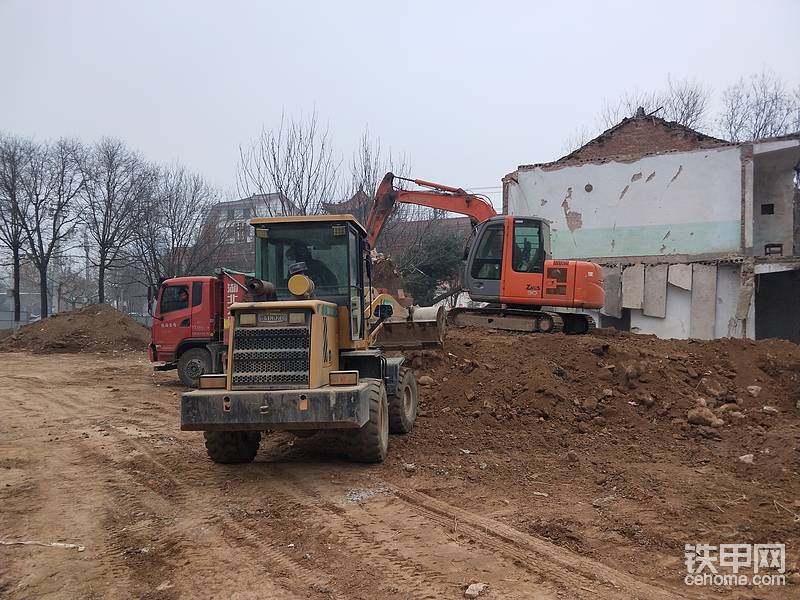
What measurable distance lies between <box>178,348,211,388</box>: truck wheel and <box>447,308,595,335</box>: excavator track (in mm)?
5804

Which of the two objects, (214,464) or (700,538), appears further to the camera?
(214,464)

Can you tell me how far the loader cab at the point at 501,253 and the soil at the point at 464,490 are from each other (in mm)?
2627

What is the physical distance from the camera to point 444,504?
5.94 m

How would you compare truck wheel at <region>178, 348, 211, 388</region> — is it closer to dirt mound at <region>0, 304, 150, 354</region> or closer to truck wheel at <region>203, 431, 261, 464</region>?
truck wheel at <region>203, 431, 261, 464</region>

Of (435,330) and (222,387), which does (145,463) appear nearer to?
(222,387)

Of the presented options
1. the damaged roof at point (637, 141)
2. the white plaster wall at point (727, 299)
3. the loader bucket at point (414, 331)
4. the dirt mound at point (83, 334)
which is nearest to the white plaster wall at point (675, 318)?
the white plaster wall at point (727, 299)

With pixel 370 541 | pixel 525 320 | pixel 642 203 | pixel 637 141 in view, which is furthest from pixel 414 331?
pixel 637 141

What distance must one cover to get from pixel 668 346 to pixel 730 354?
1170mm

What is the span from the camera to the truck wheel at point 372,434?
6.94 metres

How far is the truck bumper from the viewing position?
20.7 feet

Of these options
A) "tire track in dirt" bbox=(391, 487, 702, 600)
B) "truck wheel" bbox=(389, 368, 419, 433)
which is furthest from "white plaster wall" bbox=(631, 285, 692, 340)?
"tire track in dirt" bbox=(391, 487, 702, 600)

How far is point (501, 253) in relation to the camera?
1427 cm

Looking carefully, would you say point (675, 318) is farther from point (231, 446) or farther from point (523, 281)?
point (231, 446)

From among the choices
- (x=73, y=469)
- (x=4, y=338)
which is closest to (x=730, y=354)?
(x=73, y=469)
